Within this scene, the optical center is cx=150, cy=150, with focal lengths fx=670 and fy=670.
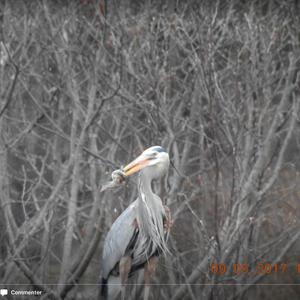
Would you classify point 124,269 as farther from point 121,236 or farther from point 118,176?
point 118,176

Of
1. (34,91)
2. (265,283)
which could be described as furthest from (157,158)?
(34,91)

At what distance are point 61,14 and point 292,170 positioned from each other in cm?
A: 282

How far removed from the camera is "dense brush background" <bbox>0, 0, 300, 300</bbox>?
4934 millimetres

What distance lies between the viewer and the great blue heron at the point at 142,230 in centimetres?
443

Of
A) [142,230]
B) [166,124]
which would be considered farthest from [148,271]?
[166,124]

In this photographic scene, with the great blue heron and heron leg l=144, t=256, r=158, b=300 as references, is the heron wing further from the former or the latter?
heron leg l=144, t=256, r=158, b=300

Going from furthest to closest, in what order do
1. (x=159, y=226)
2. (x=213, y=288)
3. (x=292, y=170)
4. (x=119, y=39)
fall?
(x=292, y=170) < (x=119, y=39) < (x=159, y=226) < (x=213, y=288)

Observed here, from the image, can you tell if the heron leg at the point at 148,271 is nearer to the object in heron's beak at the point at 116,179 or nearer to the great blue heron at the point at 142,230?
the great blue heron at the point at 142,230

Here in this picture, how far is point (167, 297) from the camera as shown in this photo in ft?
16.6

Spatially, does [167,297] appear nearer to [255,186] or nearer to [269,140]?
[255,186]
